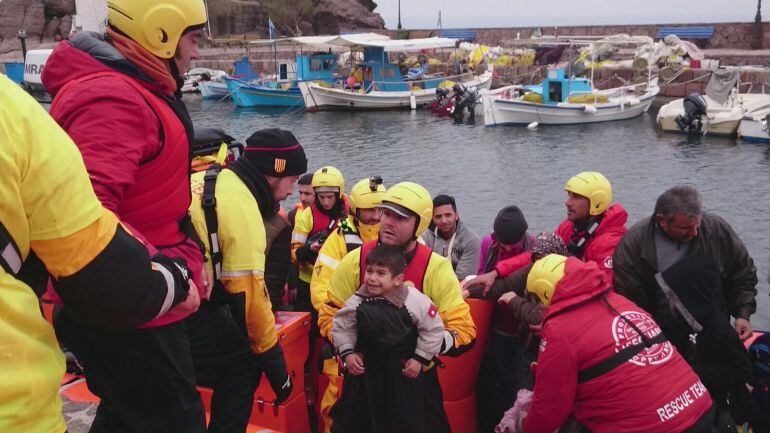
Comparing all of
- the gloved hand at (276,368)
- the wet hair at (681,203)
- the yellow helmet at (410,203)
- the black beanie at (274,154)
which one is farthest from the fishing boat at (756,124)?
the gloved hand at (276,368)

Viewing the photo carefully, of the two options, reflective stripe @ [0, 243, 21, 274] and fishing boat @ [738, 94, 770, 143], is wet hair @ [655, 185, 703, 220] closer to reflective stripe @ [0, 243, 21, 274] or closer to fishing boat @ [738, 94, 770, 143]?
reflective stripe @ [0, 243, 21, 274]

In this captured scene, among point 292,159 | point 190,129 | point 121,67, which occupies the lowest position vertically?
point 292,159

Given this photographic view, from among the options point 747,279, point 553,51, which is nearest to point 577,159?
point 747,279

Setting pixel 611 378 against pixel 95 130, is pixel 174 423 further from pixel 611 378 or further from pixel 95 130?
pixel 611 378

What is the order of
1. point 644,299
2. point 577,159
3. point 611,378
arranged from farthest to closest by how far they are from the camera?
1. point 577,159
2. point 644,299
3. point 611,378

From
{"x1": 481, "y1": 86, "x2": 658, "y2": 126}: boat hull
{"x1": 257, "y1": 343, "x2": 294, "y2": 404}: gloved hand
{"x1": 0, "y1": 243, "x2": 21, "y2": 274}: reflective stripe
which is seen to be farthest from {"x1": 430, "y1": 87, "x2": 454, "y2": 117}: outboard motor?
{"x1": 0, "y1": 243, "x2": 21, "y2": 274}: reflective stripe

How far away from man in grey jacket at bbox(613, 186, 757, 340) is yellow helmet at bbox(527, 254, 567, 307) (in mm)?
811

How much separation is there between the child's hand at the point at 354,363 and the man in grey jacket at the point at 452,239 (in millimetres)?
2089

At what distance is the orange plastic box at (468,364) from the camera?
13.9 feet

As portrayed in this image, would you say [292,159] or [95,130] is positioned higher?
[95,130]

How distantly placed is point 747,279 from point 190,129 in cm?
356

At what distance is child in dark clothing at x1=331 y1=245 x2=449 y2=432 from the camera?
330 cm

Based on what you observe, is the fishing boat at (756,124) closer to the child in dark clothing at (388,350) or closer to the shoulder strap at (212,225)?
the child in dark clothing at (388,350)

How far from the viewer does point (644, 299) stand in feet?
13.5
